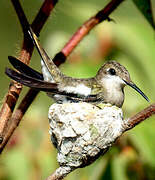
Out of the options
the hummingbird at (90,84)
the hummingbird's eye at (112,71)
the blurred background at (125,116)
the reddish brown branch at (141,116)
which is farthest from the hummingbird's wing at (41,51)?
the reddish brown branch at (141,116)

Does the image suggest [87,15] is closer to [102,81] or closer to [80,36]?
[102,81]

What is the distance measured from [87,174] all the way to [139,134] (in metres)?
0.52

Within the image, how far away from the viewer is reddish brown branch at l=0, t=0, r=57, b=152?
7.55ft

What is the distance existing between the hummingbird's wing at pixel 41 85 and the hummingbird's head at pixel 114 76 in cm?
22

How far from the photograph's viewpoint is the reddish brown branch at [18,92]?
230 cm

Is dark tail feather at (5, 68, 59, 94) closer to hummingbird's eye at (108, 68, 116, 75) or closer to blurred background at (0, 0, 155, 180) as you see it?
blurred background at (0, 0, 155, 180)

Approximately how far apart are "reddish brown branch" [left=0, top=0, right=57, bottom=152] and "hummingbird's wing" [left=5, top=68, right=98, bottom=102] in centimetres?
5

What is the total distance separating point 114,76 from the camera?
13.0 feet

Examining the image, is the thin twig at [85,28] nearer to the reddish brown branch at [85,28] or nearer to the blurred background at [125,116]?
the reddish brown branch at [85,28]

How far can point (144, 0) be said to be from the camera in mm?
2785

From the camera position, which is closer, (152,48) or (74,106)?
(74,106)

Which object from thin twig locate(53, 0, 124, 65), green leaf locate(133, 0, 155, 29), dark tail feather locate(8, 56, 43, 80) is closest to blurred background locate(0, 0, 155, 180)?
dark tail feather locate(8, 56, 43, 80)

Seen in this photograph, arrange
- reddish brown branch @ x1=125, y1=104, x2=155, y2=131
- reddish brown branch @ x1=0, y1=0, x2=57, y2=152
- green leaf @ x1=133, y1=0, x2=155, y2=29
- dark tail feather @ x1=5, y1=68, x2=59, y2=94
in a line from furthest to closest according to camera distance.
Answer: green leaf @ x1=133, y1=0, x2=155, y2=29 → dark tail feather @ x1=5, y1=68, x2=59, y2=94 → reddish brown branch @ x1=0, y1=0, x2=57, y2=152 → reddish brown branch @ x1=125, y1=104, x2=155, y2=131

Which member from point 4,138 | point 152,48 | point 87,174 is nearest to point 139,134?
point 87,174
